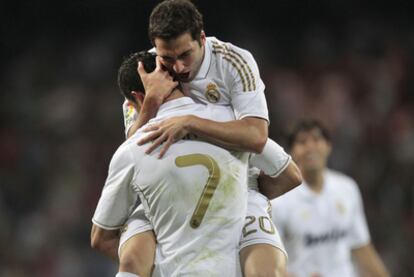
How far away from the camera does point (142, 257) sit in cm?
362

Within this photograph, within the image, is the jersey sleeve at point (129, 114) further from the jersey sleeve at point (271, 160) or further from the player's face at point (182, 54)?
the jersey sleeve at point (271, 160)

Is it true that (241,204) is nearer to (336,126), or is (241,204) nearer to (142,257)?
(142,257)

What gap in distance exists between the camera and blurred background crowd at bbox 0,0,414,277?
8898 mm

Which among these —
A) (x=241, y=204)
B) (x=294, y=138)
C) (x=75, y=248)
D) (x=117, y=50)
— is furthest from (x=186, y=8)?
(x=117, y=50)

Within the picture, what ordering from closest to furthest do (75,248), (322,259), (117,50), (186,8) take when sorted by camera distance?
(186,8) → (322,259) → (75,248) → (117,50)

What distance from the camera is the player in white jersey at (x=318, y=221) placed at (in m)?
5.77

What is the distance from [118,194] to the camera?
3.57 m

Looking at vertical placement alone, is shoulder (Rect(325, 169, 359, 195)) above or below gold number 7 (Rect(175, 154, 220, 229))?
below

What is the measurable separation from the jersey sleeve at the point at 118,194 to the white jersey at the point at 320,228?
2289 mm

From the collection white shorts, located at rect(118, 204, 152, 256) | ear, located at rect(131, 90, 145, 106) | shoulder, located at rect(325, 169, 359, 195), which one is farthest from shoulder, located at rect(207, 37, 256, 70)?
shoulder, located at rect(325, 169, 359, 195)

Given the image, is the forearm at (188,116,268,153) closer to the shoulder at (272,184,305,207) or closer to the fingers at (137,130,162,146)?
the fingers at (137,130,162,146)

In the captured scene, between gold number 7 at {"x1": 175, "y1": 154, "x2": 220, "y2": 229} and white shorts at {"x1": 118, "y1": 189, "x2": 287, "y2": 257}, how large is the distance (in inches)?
9.3

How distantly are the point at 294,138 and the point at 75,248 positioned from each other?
3.54m

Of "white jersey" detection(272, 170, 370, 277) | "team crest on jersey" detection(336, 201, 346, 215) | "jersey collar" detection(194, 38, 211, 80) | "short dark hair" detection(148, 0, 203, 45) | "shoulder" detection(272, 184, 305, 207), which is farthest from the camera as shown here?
"team crest on jersey" detection(336, 201, 346, 215)
